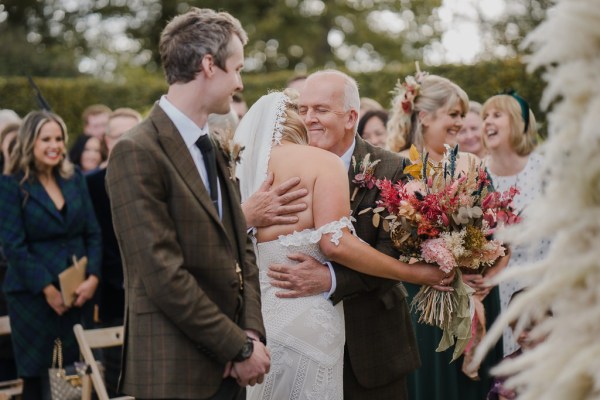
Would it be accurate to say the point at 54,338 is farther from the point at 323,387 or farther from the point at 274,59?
the point at 274,59

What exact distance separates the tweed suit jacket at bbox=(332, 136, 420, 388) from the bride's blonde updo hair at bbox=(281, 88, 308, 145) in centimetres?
42

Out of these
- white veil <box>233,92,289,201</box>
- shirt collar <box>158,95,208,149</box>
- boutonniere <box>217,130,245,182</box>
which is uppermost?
shirt collar <box>158,95,208,149</box>

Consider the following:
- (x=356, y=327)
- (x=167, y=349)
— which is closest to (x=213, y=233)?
(x=167, y=349)

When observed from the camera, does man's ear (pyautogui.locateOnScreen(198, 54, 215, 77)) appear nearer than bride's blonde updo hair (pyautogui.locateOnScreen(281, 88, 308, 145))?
Yes

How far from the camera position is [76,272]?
22.0 feet

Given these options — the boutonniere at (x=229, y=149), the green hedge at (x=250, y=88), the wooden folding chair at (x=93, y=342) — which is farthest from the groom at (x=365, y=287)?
the green hedge at (x=250, y=88)

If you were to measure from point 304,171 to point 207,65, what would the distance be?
0.91m

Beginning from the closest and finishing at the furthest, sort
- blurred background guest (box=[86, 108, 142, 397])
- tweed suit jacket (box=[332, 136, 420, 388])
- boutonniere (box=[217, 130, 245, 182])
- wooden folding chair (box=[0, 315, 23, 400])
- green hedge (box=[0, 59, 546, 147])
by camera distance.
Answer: boutonniere (box=[217, 130, 245, 182]) < tweed suit jacket (box=[332, 136, 420, 388]) < wooden folding chair (box=[0, 315, 23, 400]) < blurred background guest (box=[86, 108, 142, 397]) < green hedge (box=[0, 59, 546, 147])

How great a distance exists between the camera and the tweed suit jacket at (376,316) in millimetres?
4434

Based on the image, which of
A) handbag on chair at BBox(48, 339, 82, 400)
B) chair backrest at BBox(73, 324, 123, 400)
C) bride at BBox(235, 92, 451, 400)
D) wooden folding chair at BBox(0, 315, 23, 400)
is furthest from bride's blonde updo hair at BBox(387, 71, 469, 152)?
wooden folding chair at BBox(0, 315, 23, 400)

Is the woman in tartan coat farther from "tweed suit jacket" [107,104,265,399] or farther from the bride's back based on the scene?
"tweed suit jacket" [107,104,265,399]

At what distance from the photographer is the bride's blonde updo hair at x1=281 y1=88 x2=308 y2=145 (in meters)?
4.28

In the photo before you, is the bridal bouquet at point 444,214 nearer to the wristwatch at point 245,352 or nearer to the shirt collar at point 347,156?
the shirt collar at point 347,156

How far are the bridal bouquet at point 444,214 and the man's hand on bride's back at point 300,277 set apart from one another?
44 cm
